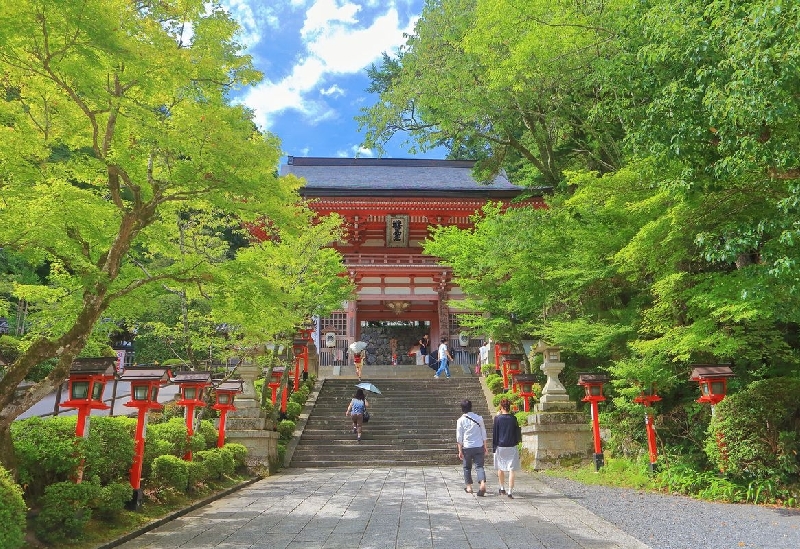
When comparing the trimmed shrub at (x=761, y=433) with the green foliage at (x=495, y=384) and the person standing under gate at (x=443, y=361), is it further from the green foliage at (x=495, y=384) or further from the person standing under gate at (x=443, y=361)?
the person standing under gate at (x=443, y=361)

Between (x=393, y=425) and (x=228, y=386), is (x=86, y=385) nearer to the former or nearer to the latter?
(x=228, y=386)

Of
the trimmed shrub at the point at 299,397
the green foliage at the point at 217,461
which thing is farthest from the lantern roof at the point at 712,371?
the trimmed shrub at the point at 299,397

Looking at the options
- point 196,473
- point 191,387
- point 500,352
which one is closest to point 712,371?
point 196,473

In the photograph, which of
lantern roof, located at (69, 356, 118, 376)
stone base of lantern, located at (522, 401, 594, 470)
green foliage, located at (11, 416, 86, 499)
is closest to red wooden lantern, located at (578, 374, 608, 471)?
stone base of lantern, located at (522, 401, 594, 470)

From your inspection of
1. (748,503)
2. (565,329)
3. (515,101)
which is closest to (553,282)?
(565,329)

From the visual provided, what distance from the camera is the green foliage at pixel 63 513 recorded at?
4.88m

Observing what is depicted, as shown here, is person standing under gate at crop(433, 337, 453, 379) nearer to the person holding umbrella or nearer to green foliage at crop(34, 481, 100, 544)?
the person holding umbrella

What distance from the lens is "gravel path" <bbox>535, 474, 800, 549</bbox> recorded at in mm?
5160

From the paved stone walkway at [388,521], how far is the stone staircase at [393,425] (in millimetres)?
3124

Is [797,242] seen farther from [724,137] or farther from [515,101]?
[515,101]

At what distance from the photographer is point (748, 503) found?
6.97m

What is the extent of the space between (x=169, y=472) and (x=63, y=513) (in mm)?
2254

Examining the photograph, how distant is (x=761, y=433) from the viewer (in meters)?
7.14

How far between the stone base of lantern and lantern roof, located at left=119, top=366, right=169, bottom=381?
7052mm
